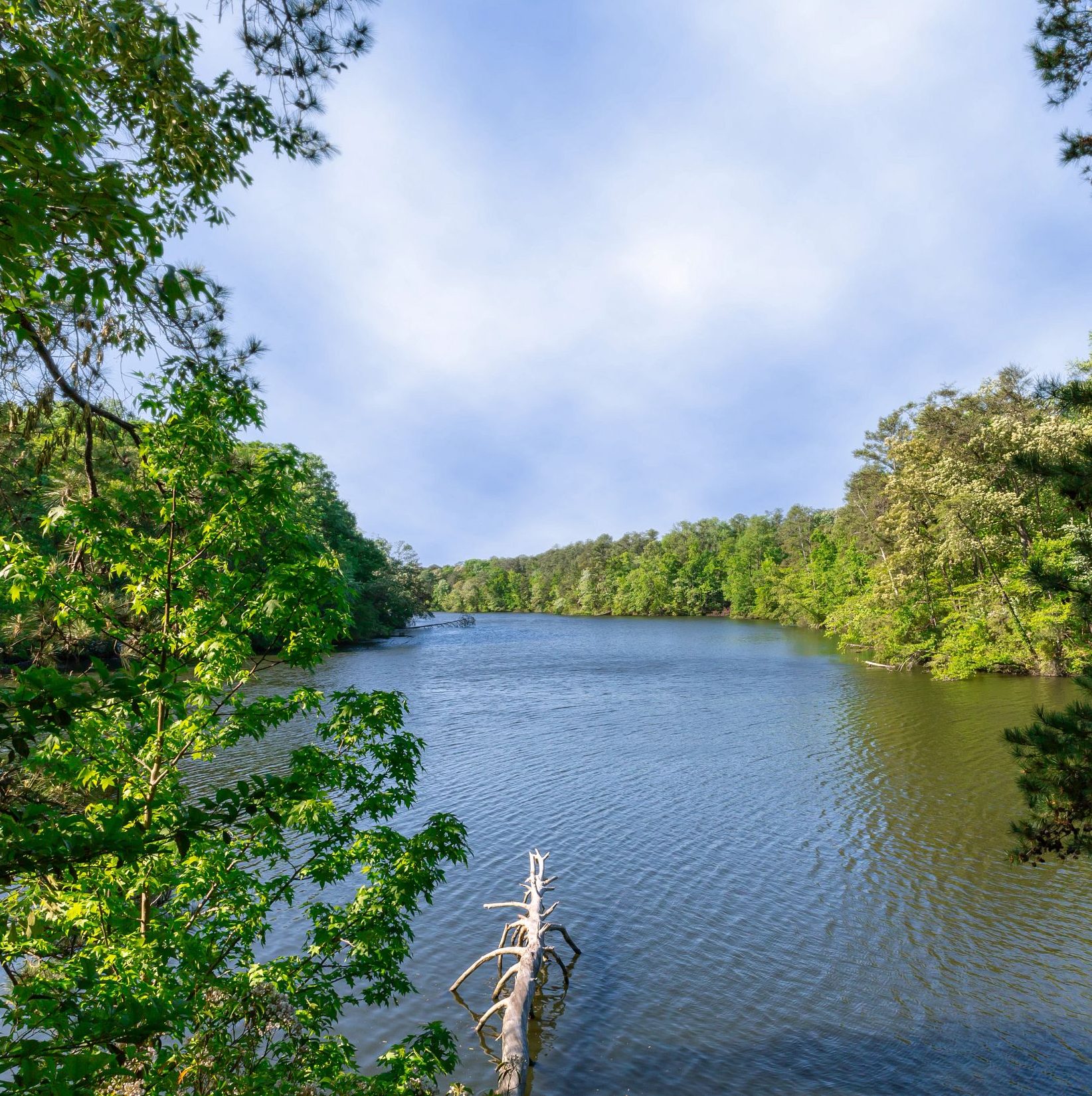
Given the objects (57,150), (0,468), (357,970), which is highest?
(57,150)

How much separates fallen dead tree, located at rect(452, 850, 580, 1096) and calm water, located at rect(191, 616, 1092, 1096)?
1.09 feet

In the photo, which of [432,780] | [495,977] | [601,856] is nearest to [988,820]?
[601,856]

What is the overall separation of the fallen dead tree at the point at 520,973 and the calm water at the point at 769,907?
1.09ft

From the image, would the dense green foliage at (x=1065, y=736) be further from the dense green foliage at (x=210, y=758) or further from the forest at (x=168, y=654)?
the dense green foliage at (x=210, y=758)

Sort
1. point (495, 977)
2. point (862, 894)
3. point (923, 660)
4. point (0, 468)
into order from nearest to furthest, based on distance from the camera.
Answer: point (0, 468)
point (495, 977)
point (862, 894)
point (923, 660)

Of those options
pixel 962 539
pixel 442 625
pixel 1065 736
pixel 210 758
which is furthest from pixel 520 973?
pixel 442 625

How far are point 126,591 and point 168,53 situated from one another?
13.9 ft

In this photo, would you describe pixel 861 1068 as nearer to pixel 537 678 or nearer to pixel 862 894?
pixel 862 894

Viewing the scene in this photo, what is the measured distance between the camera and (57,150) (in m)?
2.02

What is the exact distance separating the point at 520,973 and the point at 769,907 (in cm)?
474

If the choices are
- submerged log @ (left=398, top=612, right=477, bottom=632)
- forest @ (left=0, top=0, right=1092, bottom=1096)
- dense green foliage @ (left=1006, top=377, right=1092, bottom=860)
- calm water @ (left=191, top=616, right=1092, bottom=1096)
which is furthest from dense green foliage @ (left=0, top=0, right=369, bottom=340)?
submerged log @ (left=398, top=612, right=477, bottom=632)

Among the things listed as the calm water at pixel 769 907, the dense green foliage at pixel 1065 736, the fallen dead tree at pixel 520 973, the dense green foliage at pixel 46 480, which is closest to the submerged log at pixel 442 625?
the calm water at pixel 769 907

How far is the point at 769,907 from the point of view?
11188 millimetres

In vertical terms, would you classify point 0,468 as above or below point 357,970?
above
